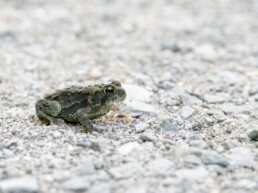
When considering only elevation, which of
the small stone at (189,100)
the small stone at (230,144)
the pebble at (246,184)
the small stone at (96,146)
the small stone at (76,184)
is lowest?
the pebble at (246,184)

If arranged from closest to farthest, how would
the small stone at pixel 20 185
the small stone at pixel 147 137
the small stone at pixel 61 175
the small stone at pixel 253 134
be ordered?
the small stone at pixel 20 185, the small stone at pixel 61 175, the small stone at pixel 147 137, the small stone at pixel 253 134

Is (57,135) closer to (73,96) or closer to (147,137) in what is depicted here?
(73,96)

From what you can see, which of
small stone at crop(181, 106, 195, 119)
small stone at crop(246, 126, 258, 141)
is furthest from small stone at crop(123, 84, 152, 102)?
small stone at crop(246, 126, 258, 141)

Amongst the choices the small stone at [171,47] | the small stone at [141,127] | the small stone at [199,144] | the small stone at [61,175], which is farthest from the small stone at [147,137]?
the small stone at [171,47]

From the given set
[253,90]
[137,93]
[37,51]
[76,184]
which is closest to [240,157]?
[76,184]

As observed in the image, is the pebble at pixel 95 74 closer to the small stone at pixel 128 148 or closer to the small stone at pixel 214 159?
the small stone at pixel 128 148

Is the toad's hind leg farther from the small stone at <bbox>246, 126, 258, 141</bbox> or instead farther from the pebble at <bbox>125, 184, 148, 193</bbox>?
the small stone at <bbox>246, 126, 258, 141</bbox>
